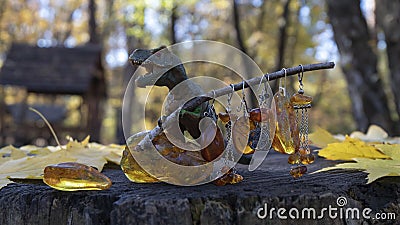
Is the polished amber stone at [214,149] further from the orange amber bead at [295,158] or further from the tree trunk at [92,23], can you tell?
the tree trunk at [92,23]

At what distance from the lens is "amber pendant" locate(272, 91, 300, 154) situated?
931 millimetres

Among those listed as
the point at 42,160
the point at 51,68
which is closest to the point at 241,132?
the point at 42,160

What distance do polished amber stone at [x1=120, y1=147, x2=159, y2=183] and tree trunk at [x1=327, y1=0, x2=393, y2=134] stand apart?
106 inches

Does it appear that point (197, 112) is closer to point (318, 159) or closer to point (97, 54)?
point (318, 159)

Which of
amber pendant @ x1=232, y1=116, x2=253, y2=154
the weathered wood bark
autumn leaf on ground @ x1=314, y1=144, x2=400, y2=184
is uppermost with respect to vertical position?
amber pendant @ x1=232, y1=116, x2=253, y2=154

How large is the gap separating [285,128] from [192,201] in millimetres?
278

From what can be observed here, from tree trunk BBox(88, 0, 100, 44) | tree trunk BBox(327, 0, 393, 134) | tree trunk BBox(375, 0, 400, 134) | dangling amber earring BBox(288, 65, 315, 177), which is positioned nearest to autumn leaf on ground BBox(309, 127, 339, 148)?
dangling amber earring BBox(288, 65, 315, 177)

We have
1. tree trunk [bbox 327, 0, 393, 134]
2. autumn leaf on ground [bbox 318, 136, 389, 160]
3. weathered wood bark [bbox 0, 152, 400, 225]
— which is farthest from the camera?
tree trunk [bbox 327, 0, 393, 134]

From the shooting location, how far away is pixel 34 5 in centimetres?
1727

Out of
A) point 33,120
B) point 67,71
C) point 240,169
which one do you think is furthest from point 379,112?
point 33,120

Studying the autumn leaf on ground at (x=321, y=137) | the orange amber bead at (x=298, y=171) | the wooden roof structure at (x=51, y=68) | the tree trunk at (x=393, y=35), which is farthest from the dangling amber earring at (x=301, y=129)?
the wooden roof structure at (x=51, y=68)

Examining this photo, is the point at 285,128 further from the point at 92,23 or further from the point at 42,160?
the point at 92,23

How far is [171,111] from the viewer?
0.98 m

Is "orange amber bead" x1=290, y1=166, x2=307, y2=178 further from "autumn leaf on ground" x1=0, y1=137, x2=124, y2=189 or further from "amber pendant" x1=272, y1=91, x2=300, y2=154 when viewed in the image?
"autumn leaf on ground" x1=0, y1=137, x2=124, y2=189
